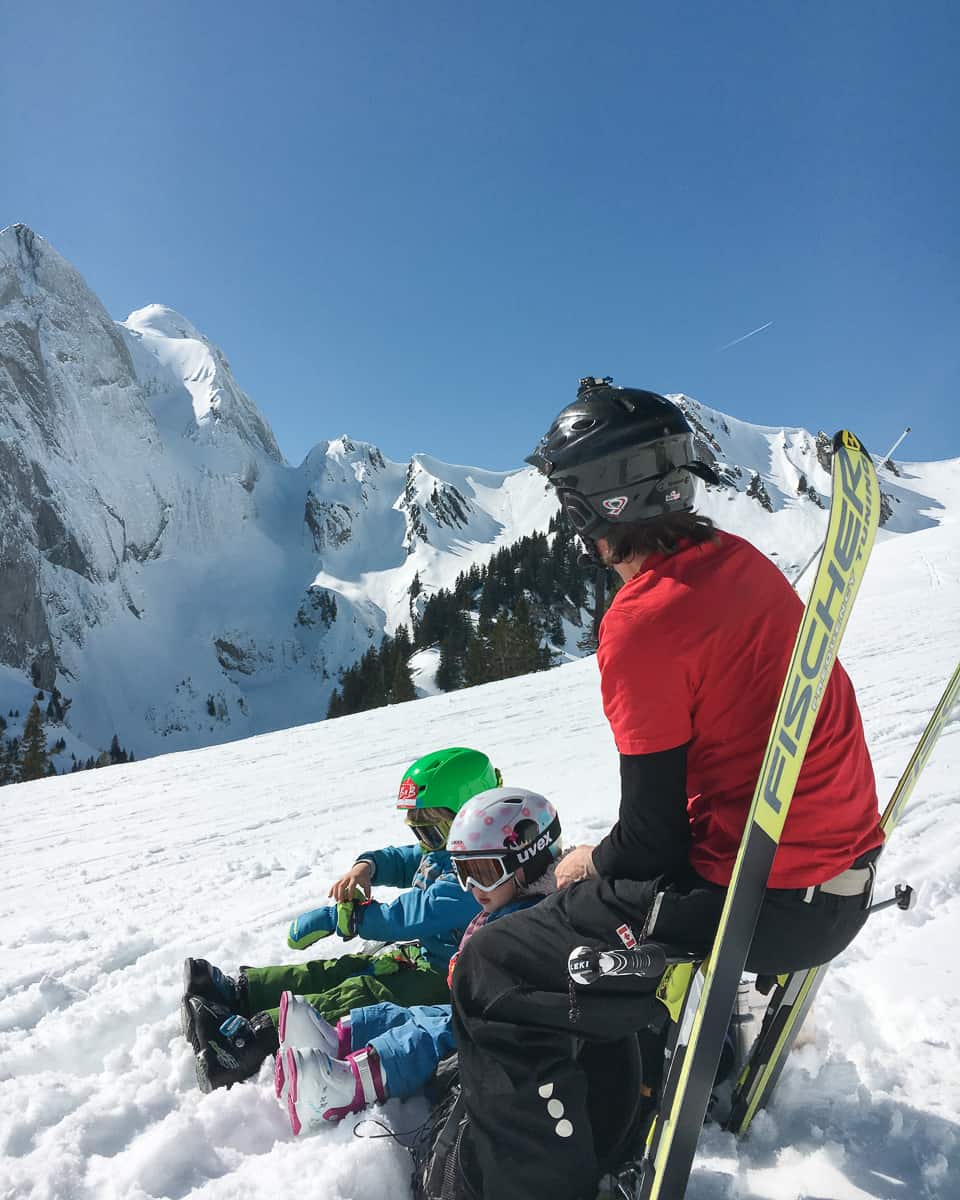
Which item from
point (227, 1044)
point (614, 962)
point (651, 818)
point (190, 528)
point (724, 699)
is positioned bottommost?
point (227, 1044)

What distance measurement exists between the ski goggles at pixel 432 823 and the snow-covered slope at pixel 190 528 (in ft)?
302

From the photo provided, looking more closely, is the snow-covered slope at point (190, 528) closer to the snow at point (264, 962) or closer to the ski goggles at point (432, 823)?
the snow at point (264, 962)

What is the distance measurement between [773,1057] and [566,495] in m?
2.04

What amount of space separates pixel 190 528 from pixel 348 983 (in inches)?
6502

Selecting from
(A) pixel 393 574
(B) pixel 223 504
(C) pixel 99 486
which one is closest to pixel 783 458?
(A) pixel 393 574

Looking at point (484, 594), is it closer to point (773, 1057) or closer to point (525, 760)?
point (525, 760)

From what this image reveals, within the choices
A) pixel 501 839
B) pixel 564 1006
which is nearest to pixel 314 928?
pixel 501 839

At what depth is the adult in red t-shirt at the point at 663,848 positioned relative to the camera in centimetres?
190

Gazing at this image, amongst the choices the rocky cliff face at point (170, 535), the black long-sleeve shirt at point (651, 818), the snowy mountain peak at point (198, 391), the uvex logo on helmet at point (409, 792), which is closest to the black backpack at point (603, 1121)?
the black long-sleeve shirt at point (651, 818)

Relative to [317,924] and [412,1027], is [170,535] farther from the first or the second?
[412,1027]

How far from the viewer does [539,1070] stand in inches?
80.7

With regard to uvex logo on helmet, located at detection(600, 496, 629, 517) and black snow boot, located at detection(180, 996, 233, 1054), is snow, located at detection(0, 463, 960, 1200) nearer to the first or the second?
black snow boot, located at detection(180, 996, 233, 1054)

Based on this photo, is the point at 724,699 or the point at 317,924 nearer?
the point at 724,699

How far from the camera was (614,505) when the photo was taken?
226 cm
